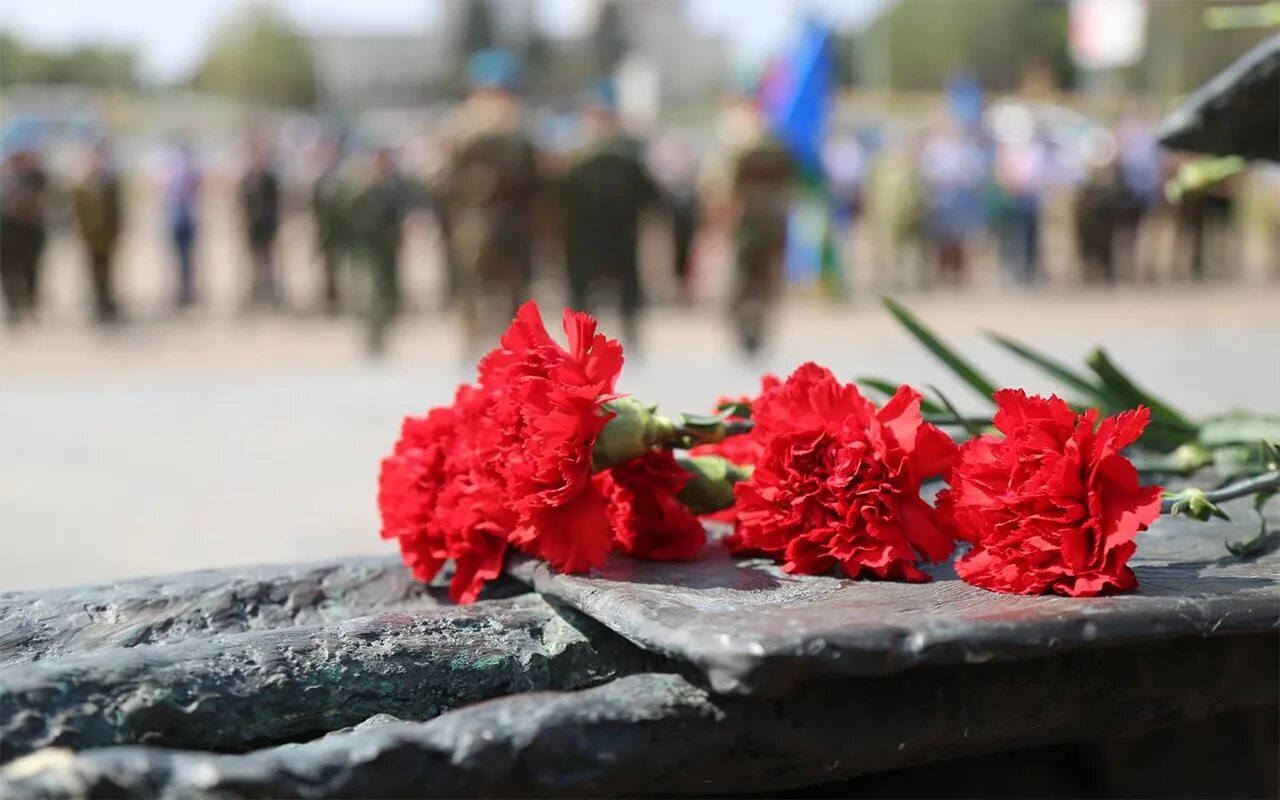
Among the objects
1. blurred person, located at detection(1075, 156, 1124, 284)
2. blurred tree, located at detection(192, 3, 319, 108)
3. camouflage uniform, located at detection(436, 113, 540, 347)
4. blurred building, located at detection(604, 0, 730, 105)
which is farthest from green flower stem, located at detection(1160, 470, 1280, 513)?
blurred tree, located at detection(192, 3, 319, 108)

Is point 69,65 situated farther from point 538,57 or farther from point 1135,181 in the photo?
point 1135,181

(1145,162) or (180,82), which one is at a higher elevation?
(180,82)

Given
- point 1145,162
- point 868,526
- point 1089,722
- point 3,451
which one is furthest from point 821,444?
point 1145,162

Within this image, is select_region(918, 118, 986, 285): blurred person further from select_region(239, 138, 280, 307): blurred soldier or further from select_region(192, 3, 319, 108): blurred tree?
select_region(192, 3, 319, 108): blurred tree

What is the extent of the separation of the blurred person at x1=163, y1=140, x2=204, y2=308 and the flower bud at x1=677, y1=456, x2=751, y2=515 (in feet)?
42.6

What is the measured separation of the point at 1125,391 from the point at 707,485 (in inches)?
31.2

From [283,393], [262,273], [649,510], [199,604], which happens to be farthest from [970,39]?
[199,604]

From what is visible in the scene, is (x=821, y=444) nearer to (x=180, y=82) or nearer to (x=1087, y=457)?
(x=1087, y=457)

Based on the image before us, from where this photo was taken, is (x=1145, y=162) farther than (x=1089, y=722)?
Yes

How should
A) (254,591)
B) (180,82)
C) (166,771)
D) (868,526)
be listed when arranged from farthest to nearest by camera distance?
(180,82) < (254,591) < (868,526) < (166,771)

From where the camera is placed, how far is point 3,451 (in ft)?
20.9

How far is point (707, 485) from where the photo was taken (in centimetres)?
229

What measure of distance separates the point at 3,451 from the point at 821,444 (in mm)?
5164

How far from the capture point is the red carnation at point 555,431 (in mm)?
1973
